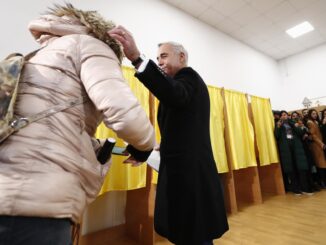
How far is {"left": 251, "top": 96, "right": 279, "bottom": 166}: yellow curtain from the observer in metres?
3.35

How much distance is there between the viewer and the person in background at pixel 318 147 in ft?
11.6

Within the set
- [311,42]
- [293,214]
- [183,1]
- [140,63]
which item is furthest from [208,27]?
[140,63]

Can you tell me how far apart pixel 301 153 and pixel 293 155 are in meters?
0.14

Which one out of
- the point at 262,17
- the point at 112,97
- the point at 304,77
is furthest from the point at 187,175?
the point at 304,77

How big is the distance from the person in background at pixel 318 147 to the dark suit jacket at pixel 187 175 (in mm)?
3601

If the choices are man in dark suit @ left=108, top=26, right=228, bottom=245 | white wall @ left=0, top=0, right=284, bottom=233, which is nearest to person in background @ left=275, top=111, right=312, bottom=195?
white wall @ left=0, top=0, right=284, bottom=233

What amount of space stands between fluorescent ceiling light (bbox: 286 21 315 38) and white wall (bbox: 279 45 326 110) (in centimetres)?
94

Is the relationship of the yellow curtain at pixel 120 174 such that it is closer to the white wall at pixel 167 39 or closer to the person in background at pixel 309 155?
the white wall at pixel 167 39

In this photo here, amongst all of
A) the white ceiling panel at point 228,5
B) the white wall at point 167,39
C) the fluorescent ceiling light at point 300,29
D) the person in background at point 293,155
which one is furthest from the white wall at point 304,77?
the white ceiling panel at point 228,5

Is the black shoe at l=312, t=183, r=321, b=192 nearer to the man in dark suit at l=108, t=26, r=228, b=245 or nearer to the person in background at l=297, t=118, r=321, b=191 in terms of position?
the person in background at l=297, t=118, r=321, b=191

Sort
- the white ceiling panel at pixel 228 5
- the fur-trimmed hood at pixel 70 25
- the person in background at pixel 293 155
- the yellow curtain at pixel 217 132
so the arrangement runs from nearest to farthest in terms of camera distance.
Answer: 1. the fur-trimmed hood at pixel 70 25
2. the yellow curtain at pixel 217 132
3. the white ceiling panel at pixel 228 5
4. the person in background at pixel 293 155

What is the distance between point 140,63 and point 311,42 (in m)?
5.61

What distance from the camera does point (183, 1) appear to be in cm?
312

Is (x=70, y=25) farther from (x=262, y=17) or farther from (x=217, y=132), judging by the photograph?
(x=262, y=17)
